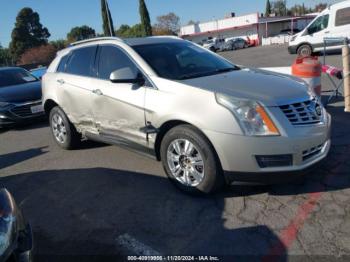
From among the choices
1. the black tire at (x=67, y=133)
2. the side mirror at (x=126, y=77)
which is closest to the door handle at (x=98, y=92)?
the side mirror at (x=126, y=77)

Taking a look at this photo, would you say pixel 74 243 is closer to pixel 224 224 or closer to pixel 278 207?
pixel 224 224

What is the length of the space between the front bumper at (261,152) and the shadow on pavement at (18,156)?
404cm

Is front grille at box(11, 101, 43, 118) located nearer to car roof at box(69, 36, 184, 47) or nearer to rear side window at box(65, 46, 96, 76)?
rear side window at box(65, 46, 96, 76)

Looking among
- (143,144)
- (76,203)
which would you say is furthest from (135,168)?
(76,203)

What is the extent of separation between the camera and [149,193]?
421 centimetres

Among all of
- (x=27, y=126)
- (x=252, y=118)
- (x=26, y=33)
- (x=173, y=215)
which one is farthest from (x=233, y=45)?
(x=26, y=33)

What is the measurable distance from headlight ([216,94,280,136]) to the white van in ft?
47.9

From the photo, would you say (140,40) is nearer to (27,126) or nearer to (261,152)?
(261,152)

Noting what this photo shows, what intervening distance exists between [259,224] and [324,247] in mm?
606

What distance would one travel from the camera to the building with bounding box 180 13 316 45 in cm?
5503

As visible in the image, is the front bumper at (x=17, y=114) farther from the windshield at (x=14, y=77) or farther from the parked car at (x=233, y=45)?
the parked car at (x=233, y=45)

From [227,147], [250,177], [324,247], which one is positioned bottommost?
[324,247]

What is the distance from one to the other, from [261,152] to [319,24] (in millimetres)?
16493

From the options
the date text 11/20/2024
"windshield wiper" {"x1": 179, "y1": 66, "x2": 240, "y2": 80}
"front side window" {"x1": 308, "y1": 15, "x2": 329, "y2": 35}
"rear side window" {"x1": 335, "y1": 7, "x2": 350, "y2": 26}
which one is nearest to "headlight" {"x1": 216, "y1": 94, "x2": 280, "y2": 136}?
"windshield wiper" {"x1": 179, "y1": 66, "x2": 240, "y2": 80}
